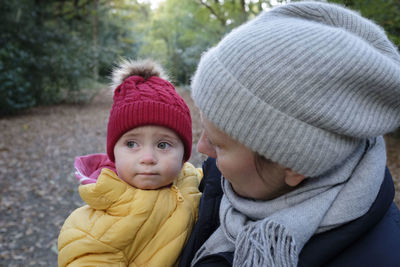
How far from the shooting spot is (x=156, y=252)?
1802mm

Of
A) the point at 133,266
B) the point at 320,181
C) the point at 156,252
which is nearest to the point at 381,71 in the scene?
the point at 320,181

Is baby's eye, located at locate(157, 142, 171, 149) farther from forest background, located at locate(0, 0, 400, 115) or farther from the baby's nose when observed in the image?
forest background, located at locate(0, 0, 400, 115)

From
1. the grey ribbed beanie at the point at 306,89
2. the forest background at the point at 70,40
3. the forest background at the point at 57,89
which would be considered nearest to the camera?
the grey ribbed beanie at the point at 306,89

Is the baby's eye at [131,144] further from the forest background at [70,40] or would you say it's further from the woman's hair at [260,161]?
the forest background at [70,40]

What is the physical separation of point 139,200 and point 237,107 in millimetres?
860

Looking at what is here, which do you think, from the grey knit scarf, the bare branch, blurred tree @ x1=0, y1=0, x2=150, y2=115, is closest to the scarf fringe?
the grey knit scarf

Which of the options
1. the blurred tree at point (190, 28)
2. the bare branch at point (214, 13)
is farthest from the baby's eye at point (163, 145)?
the bare branch at point (214, 13)

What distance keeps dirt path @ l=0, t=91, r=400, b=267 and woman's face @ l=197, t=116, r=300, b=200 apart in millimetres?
4064

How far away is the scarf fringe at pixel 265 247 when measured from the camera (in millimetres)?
1188

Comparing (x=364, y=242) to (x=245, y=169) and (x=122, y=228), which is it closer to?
(x=245, y=169)

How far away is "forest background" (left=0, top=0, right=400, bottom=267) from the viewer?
4965mm

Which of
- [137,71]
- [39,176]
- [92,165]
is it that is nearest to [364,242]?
[137,71]

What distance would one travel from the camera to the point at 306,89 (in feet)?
3.80

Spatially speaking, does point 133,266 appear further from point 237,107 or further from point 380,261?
point 380,261
